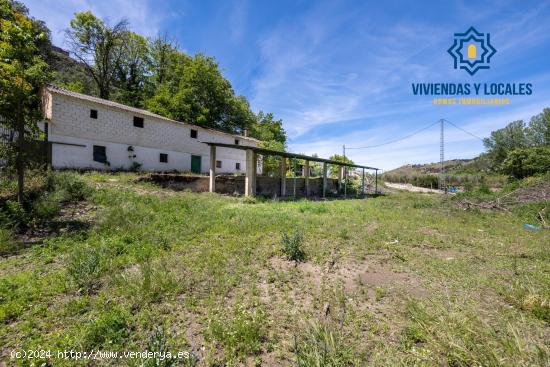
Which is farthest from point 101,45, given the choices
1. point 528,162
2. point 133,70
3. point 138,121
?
point 528,162

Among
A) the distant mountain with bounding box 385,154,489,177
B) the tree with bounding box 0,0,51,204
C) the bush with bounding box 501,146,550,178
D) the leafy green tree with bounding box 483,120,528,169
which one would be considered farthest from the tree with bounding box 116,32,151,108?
the leafy green tree with bounding box 483,120,528,169

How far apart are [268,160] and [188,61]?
49.1 feet

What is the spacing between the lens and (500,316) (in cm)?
307

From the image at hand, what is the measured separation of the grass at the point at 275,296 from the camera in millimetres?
2475

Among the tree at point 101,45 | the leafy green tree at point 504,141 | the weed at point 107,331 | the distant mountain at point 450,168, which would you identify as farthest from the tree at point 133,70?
the leafy green tree at point 504,141

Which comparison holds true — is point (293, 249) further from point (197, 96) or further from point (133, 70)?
point (133, 70)

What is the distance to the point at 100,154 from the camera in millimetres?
15523

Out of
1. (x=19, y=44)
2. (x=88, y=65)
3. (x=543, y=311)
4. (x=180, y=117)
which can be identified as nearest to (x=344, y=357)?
(x=543, y=311)

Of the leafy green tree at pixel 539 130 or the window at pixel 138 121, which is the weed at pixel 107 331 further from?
the leafy green tree at pixel 539 130

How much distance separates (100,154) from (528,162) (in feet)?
126

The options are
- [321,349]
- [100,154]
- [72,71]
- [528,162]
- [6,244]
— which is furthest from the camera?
[72,71]

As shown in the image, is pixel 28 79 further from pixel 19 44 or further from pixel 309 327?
pixel 309 327

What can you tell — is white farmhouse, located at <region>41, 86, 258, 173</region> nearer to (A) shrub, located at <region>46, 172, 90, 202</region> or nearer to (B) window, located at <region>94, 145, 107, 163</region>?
(B) window, located at <region>94, 145, 107, 163</region>

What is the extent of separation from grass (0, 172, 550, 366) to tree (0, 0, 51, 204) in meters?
1.97
